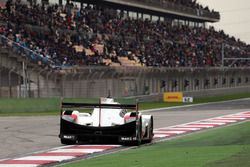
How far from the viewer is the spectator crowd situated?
37.5 meters

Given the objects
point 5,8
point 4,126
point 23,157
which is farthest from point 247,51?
point 23,157

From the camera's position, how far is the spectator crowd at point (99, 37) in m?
37.5

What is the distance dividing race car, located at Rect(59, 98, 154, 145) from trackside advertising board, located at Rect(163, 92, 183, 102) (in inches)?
1247

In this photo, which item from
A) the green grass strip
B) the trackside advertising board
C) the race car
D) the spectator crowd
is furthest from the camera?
the trackside advertising board

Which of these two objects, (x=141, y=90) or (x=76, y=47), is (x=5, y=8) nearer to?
(x=76, y=47)

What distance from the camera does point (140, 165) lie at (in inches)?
368

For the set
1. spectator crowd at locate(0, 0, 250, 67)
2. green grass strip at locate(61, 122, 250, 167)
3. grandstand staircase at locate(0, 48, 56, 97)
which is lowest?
green grass strip at locate(61, 122, 250, 167)

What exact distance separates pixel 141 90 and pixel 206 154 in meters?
31.1

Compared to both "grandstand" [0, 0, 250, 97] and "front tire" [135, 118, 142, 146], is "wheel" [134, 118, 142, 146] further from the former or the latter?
"grandstand" [0, 0, 250, 97]

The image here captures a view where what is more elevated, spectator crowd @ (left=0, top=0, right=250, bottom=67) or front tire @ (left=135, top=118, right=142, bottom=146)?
spectator crowd @ (left=0, top=0, right=250, bottom=67)

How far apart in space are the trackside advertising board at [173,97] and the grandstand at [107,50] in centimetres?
71

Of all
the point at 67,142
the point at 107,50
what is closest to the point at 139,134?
the point at 67,142

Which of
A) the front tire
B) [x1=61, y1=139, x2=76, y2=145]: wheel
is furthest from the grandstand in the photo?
the front tire

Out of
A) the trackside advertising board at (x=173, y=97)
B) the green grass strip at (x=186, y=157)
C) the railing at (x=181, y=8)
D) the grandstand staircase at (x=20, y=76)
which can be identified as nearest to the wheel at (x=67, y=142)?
the green grass strip at (x=186, y=157)
